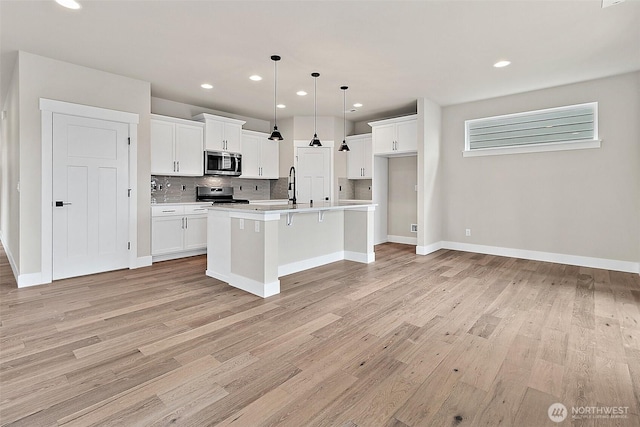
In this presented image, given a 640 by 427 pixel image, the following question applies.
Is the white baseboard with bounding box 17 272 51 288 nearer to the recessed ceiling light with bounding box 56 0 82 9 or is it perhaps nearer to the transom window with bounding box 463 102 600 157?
the recessed ceiling light with bounding box 56 0 82 9

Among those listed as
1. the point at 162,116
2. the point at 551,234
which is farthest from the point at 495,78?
the point at 162,116

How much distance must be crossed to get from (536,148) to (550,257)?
1733mm

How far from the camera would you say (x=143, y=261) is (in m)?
4.83

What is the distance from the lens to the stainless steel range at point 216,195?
6.27 m

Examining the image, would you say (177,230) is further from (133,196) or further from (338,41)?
(338,41)

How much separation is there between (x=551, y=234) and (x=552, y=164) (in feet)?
3.57

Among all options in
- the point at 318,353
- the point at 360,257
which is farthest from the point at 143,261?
the point at 318,353

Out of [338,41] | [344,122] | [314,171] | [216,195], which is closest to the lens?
[338,41]

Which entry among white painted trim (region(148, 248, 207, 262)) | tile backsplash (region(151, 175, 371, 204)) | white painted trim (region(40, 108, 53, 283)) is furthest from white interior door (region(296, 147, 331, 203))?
white painted trim (region(40, 108, 53, 283))

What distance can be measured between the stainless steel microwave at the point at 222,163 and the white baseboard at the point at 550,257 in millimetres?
4236

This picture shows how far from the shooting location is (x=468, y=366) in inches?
84.1

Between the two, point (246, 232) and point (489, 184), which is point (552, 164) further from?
point (246, 232)

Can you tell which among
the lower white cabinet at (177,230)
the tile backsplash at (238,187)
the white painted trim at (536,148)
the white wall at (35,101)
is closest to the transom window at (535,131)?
the white painted trim at (536,148)

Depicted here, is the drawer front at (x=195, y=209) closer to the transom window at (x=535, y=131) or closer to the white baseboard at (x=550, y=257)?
the white baseboard at (x=550, y=257)
